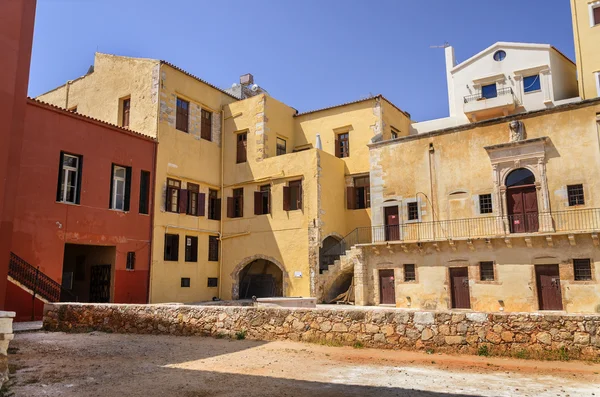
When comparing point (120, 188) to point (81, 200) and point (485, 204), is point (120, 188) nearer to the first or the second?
point (81, 200)

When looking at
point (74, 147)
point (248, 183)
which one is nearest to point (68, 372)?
point (74, 147)

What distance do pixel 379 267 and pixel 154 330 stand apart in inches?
492

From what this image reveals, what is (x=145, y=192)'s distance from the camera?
2116cm

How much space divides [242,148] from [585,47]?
18196mm

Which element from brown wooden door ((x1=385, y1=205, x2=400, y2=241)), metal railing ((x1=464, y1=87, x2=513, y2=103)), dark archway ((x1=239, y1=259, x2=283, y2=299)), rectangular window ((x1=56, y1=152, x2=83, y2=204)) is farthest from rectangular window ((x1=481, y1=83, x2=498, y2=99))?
rectangular window ((x1=56, y1=152, x2=83, y2=204))

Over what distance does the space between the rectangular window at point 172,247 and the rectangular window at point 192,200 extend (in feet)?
5.38

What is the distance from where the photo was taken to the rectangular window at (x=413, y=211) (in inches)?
860

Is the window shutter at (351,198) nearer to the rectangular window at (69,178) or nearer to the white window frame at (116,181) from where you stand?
the white window frame at (116,181)

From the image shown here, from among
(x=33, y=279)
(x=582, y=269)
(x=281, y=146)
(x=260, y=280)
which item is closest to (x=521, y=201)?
(x=582, y=269)

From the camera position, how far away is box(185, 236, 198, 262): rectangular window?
901 inches

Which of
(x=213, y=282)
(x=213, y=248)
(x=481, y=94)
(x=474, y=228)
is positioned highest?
(x=481, y=94)

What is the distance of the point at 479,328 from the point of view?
8219mm

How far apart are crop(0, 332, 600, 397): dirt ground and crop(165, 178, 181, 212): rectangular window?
12654 mm

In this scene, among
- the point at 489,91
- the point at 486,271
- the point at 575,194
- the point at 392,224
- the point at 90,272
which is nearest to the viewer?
the point at 575,194
